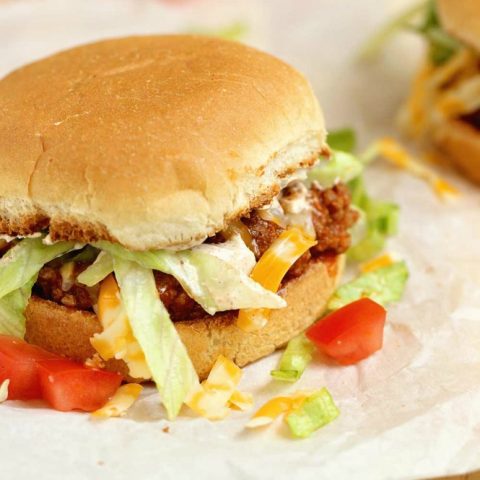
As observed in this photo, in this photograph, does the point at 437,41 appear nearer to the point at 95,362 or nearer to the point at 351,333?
the point at 351,333

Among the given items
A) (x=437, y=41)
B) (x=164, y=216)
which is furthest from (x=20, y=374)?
(x=437, y=41)

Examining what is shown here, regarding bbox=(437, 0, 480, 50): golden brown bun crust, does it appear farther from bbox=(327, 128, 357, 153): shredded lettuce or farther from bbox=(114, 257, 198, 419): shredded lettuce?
bbox=(114, 257, 198, 419): shredded lettuce

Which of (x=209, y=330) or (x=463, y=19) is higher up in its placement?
(x=463, y=19)

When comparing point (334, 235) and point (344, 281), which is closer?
point (334, 235)

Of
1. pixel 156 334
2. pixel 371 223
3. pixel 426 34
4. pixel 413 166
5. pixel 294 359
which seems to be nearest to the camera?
pixel 156 334

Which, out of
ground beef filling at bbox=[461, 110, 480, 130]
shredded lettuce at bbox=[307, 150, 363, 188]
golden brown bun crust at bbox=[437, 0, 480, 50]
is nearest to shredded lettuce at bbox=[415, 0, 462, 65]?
golden brown bun crust at bbox=[437, 0, 480, 50]

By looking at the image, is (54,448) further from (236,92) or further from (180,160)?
A: (236,92)

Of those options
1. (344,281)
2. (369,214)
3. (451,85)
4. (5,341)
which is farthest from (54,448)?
(451,85)

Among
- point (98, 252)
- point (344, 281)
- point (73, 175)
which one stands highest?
point (73, 175)
